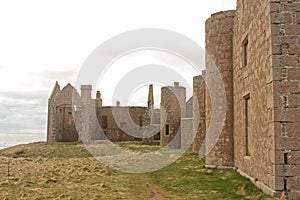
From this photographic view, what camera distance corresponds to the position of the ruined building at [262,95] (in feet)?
28.1

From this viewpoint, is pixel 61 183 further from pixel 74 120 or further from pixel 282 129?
pixel 74 120

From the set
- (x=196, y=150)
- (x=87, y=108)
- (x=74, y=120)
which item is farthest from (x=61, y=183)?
(x=74, y=120)

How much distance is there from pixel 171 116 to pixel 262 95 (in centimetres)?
1944

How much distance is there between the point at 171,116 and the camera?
29109 millimetres

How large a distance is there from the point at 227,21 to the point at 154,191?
836 centimetres

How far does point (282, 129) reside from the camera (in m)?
8.59

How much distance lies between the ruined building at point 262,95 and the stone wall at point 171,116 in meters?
13.7

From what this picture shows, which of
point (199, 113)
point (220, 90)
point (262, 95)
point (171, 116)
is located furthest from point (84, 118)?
point (262, 95)

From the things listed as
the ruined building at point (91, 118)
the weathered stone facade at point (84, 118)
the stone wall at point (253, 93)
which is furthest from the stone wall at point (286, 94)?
the weathered stone facade at point (84, 118)

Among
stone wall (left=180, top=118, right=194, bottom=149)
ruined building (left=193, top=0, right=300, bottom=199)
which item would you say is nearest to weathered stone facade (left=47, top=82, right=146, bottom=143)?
stone wall (left=180, top=118, right=194, bottom=149)

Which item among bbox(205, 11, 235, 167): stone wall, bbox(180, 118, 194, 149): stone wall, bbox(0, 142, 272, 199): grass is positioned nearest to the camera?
bbox(0, 142, 272, 199): grass

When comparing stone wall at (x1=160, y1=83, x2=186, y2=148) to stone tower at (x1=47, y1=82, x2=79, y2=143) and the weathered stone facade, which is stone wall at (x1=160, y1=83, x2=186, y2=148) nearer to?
the weathered stone facade

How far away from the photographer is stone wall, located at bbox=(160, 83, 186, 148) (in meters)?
29.0

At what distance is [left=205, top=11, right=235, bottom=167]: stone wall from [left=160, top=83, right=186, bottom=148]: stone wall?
13.2m
